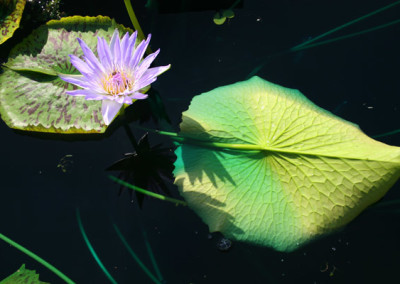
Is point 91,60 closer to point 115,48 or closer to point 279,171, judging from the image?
point 115,48

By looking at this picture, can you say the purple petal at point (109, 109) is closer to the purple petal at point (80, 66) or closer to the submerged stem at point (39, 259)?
the purple petal at point (80, 66)

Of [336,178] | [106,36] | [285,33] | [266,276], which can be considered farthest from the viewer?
[285,33]

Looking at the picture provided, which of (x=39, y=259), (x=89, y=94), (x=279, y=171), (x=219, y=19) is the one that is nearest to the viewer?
(x=89, y=94)

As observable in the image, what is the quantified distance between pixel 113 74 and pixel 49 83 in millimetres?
686

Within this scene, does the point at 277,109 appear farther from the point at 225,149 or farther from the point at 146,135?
the point at 146,135

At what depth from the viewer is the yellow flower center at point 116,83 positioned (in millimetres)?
1689

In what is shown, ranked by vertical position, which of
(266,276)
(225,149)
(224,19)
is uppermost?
(224,19)

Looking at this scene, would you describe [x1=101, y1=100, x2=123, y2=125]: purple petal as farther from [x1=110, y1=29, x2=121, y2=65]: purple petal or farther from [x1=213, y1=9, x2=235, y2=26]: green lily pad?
[x1=213, y1=9, x2=235, y2=26]: green lily pad

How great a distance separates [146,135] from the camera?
93.0 inches

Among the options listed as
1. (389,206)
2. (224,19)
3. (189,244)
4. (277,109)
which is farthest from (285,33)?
(189,244)

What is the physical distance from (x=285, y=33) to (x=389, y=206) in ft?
4.69

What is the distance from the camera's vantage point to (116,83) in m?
1.70

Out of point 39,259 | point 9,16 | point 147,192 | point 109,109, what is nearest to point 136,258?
point 147,192

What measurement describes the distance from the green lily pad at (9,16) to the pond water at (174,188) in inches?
19.0
